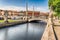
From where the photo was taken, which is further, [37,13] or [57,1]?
[37,13]

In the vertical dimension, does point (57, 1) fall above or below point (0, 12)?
above

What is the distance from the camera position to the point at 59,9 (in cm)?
2939

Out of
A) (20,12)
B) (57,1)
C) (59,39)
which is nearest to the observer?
(59,39)

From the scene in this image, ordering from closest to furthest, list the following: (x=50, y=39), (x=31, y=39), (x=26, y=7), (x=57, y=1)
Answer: (x=50, y=39) → (x=31, y=39) → (x=57, y=1) → (x=26, y=7)

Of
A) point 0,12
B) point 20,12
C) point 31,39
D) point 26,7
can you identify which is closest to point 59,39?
point 31,39

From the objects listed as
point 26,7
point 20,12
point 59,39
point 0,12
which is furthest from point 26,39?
point 20,12

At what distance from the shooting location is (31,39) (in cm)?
1903

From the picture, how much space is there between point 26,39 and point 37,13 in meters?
89.1

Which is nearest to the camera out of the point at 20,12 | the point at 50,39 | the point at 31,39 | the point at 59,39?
the point at 50,39

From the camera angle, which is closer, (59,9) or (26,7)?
(59,9)

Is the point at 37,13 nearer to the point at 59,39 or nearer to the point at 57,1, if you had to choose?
the point at 57,1

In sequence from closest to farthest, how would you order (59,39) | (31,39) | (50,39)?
(50,39)
(59,39)
(31,39)

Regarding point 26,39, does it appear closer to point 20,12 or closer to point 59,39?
point 59,39

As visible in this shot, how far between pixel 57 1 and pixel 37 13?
7960cm
